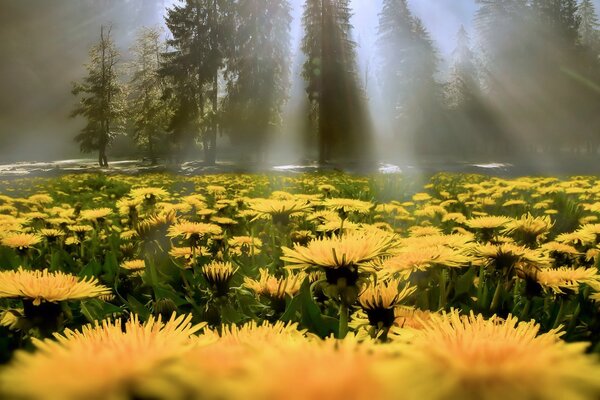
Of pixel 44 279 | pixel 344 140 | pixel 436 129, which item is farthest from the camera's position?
pixel 436 129

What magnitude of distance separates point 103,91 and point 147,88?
8.03 ft

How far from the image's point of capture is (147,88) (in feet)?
77.5

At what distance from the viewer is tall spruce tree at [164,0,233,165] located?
2012cm

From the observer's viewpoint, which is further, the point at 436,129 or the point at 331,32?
the point at 436,129

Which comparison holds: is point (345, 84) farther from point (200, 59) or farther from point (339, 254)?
point (339, 254)

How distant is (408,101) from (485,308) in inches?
1056

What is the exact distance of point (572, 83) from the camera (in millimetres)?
22688

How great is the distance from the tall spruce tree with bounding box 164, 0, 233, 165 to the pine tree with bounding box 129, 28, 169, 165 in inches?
92.9

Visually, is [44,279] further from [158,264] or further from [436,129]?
[436,129]

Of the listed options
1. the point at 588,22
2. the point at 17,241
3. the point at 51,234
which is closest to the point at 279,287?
the point at 17,241

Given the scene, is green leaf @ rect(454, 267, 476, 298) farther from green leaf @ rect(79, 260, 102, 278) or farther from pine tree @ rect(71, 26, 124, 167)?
pine tree @ rect(71, 26, 124, 167)

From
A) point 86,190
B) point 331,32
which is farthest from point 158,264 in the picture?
point 331,32

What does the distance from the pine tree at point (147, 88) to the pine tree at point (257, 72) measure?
4.38 metres

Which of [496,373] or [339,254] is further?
[339,254]
